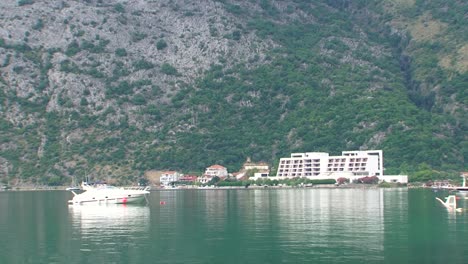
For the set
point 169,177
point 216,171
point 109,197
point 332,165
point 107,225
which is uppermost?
point 332,165

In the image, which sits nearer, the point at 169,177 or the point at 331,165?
the point at 331,165

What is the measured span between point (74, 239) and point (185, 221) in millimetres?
15861

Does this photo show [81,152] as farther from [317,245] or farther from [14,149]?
[317,245]

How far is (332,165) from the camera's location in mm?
187500

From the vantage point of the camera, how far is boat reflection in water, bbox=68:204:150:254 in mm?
62344

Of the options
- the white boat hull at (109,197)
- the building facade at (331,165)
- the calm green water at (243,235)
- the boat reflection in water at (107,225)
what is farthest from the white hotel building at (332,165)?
the calm green water at (243,235)

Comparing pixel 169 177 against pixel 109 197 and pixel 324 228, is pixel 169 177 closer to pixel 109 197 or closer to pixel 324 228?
pixel 109 197

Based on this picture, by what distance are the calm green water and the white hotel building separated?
83626 mm

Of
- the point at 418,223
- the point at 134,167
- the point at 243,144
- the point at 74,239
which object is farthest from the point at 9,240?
the point at 243,144

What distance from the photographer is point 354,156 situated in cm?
18425

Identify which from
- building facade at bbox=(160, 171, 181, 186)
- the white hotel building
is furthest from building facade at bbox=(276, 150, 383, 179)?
building facade at bbox=(160, 171, 181, 186)

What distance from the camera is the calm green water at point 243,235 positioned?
178ft

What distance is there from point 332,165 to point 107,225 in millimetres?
114197

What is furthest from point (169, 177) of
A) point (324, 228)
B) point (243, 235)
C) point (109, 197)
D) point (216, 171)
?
point (243, 235)
